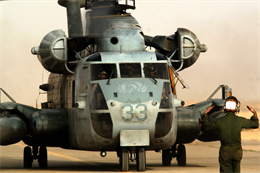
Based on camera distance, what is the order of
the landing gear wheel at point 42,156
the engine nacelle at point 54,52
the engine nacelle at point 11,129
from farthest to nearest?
1. the landing gear wheel at point 42,156
2. the engine nacelle at point 54,52
3. the engine nacelle at point 11,129

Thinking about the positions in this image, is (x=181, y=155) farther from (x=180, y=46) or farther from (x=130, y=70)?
(x=130, y=70)

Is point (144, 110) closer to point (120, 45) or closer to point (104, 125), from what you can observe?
point (104, 125)

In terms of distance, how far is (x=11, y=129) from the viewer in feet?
52.0

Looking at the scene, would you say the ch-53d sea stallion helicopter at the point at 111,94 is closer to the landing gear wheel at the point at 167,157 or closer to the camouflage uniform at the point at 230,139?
the landing gear wheel at the point at 167,157

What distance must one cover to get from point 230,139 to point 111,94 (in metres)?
5.17

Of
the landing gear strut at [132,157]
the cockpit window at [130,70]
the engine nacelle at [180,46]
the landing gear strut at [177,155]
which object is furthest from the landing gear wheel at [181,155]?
the cockpit window at [130,70]

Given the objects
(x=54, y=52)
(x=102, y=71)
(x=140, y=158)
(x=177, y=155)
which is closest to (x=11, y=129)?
(x=54, y=52)

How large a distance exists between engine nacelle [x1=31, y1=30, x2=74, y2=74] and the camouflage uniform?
7467 millimetres

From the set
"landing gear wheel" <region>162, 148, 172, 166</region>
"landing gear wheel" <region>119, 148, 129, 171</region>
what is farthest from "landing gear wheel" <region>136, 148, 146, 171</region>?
"landing gear wheel" <region>162, 148, 172, 166</region>

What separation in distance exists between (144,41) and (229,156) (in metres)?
8.21

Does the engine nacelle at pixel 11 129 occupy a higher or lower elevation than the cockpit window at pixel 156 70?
lower

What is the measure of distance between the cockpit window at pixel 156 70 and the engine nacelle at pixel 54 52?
9.09 feet

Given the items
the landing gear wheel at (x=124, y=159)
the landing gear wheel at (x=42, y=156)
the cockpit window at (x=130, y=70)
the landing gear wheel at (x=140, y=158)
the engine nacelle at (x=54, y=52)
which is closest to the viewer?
the landing gear wheel at (x=124, y=159)

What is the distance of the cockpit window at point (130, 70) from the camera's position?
1488 centimetres
